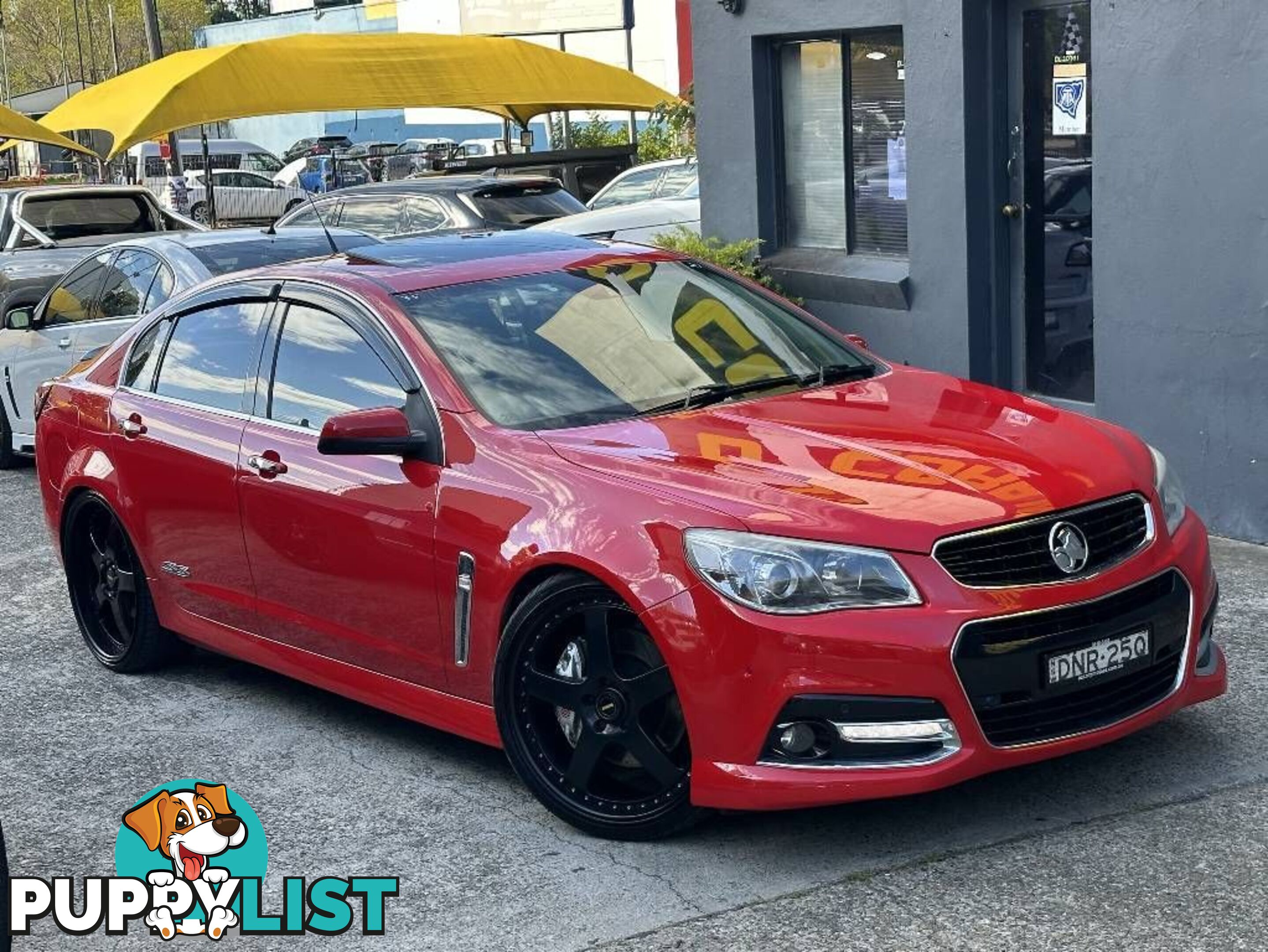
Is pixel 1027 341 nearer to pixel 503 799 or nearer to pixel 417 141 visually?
pixel 503 799

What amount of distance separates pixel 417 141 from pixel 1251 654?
42.3 m

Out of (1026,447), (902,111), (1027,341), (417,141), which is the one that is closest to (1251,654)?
(1026,447)

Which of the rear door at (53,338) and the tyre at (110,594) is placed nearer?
the tyre at (110,594)

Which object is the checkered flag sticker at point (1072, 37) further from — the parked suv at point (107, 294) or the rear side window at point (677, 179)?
the rear side window at point (677, 179)

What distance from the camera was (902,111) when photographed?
10492 millimetres

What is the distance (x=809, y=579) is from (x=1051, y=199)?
5403 mm

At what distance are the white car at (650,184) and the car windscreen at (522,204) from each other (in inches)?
21.0

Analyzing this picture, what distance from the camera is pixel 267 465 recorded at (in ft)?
19.9

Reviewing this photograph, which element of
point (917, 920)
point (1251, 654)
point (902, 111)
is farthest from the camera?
point (902, 111)

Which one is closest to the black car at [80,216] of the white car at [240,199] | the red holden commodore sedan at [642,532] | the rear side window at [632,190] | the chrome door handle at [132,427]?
the rear side window at [632,190]

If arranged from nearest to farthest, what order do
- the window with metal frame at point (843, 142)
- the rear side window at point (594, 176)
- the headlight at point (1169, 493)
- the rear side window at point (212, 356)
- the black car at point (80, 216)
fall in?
the headlight at point (1169, 493), the rear side window at point (212, 356), the window with metal frame at point (843, 142), the black car at point (80, 216), the rear side window at point (594, 176)

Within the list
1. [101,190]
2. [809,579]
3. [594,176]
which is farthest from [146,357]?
[594,176]

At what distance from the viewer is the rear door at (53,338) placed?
37.6 ft

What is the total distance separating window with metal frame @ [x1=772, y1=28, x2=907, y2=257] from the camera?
10.6 meters
